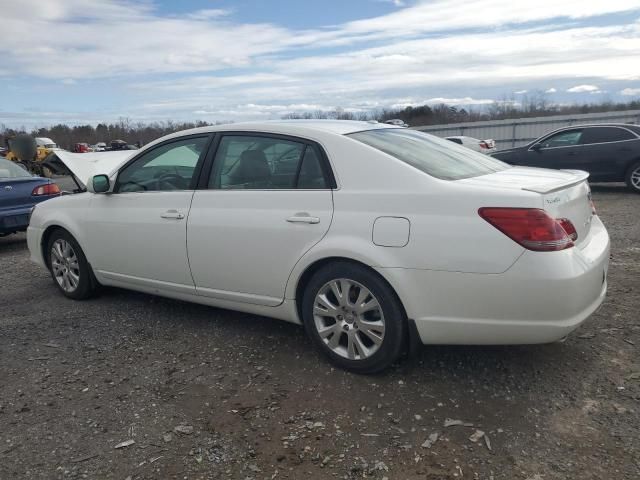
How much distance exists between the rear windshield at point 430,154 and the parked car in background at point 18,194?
5.95 meters

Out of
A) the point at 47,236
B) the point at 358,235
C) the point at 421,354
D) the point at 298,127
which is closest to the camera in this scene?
the point at 358,235

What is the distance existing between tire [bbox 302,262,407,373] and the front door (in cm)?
116

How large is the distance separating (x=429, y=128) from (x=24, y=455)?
30768 mm

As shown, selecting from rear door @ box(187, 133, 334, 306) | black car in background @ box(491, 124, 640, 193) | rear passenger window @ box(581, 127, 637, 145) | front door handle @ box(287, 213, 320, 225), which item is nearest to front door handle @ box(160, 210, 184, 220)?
rear door @ box(187, 133, 334, 306)

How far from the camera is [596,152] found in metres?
10.8

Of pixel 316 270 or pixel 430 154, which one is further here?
pixel 430 154

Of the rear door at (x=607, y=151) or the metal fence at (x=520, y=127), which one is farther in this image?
the metal fence at (x=520, y=127)

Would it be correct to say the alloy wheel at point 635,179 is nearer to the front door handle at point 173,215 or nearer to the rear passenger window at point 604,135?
the rear passenger window at point 604,135

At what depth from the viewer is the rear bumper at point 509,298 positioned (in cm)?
277

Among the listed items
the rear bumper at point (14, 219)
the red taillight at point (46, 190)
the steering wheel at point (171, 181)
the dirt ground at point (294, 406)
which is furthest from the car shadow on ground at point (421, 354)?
Answer: the red taillight at point (46, 190)

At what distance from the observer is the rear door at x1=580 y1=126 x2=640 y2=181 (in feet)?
34.6

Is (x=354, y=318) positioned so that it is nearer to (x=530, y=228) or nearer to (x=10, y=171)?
(x=530, y=228)

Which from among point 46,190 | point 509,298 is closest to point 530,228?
point 509,298

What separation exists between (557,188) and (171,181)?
2769mm
